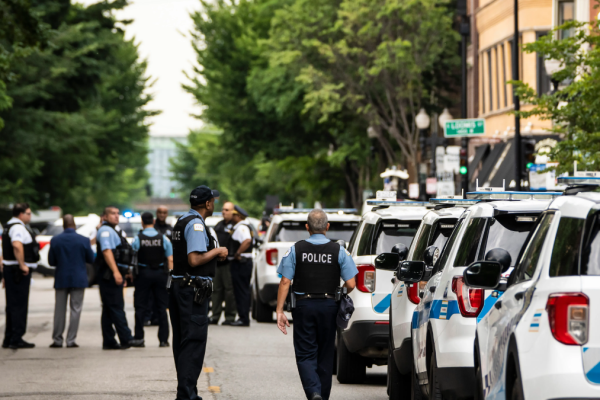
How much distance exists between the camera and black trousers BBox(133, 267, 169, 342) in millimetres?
16078

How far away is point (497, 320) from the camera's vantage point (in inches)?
247

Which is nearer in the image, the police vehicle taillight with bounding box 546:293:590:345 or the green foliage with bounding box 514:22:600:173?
the police vehicle taillight with bounding box 546:293:590:345

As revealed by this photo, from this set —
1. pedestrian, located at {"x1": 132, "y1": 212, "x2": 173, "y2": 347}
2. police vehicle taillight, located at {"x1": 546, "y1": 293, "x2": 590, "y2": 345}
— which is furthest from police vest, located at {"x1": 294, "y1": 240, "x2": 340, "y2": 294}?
pedestrian, located at {"x1": 132, "y1": 212, "x2": 173, "y2": 347}

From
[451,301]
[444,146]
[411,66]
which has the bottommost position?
[451,301]

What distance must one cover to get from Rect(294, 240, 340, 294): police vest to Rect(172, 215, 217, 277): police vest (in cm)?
82

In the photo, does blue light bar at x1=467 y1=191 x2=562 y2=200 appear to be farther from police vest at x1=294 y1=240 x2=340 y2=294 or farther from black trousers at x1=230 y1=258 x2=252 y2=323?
black trousers at x1=230 y1=258 x2=252 y2=323

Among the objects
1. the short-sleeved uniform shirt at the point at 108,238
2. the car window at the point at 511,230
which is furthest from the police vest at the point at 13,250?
the car window at the point at 511,230

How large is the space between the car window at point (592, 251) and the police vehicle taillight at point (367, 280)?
6522mm

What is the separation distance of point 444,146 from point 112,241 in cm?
1792

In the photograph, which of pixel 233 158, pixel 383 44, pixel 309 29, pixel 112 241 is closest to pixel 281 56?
pixel 309 29

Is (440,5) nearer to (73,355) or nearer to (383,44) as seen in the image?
(383,44)

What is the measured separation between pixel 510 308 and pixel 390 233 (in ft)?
21.0

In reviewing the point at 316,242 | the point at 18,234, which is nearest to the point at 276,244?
the point at 18,234

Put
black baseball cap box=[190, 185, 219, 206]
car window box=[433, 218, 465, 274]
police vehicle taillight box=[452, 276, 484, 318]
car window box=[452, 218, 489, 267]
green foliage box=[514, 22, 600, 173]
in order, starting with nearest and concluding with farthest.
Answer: police vehicle taillight box=[452, 276, 484, 318] → car window box=[452, 218, 489, 267] → car window box=[433, 218, 465, 274] → black baseball cap box=[190, 185, 219, 206] → green foliage box=[514, 22, 600, 173]
